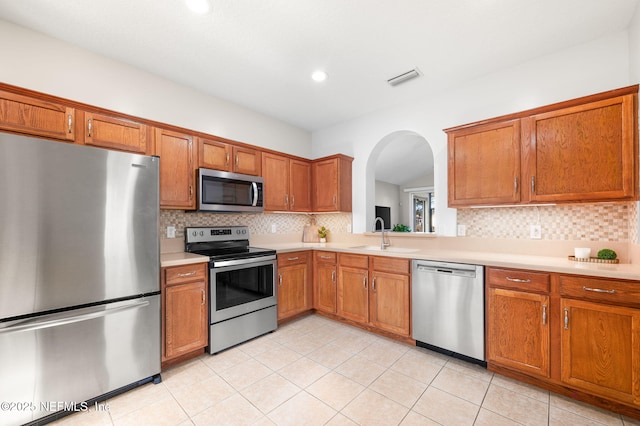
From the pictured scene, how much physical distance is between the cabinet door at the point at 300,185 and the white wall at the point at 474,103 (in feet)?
1.81

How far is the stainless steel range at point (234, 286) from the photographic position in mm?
2546

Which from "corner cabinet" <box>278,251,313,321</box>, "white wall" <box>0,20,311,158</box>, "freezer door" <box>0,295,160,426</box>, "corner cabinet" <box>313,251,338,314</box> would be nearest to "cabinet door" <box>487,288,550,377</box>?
"corner cabinet" <box>313,251,338,314</box>

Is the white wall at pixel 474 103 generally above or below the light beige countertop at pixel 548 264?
above

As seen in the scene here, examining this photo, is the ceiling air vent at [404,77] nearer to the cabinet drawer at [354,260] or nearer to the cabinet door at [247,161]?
the cabinet door at [247,161]

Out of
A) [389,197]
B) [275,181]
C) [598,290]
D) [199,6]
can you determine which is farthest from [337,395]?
[389,197]

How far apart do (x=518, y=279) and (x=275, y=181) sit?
→ 276 centimetres

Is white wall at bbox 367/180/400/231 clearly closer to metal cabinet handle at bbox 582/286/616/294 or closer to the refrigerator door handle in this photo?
metal cabinet handle at bbox 582/286/616/294

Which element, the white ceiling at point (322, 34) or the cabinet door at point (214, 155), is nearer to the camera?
the white ceiling at point (322, 34)

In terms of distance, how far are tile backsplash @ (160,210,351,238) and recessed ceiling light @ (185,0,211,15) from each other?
6.06 feet

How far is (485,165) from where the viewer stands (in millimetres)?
2510

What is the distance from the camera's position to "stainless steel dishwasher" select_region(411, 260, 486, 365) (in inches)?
88.8

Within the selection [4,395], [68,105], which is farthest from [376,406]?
[68,105]

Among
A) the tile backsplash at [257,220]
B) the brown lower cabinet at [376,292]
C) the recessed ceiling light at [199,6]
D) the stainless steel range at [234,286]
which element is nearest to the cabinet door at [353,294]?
the brown lower cabinet at [376,292]

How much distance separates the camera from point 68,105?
2.09 m
